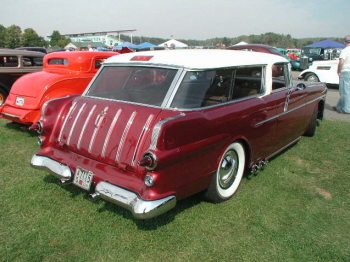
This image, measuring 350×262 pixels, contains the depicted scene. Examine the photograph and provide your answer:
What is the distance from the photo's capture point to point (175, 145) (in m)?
2.53

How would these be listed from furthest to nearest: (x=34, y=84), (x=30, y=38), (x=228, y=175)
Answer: (x=30, y=38), (x=34, y=84), (x=228, y=175)

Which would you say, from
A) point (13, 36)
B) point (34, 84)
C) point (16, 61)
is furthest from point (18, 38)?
point (34, 84)

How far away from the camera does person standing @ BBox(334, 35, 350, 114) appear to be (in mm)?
7652

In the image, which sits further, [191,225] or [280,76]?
[280,76]

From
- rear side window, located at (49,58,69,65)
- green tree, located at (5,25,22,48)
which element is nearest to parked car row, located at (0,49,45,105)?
rear side window, located at (49,58,69,65)

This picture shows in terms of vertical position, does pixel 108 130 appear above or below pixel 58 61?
below

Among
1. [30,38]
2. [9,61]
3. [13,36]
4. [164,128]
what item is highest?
[13,36]

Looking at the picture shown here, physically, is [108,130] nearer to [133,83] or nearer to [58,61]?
[133,83]

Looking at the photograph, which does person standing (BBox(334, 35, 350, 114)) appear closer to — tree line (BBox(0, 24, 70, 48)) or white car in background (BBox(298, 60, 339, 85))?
white car in background (BBox(298, 60, 339, 85))

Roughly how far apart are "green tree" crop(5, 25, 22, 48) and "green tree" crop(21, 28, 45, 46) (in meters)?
1.61

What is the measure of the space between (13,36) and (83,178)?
92.0m

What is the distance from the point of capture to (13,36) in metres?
80.2

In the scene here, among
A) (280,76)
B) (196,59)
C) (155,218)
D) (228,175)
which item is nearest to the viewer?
(155,218)

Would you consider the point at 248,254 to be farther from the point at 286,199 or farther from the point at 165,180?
the point at 286,199
